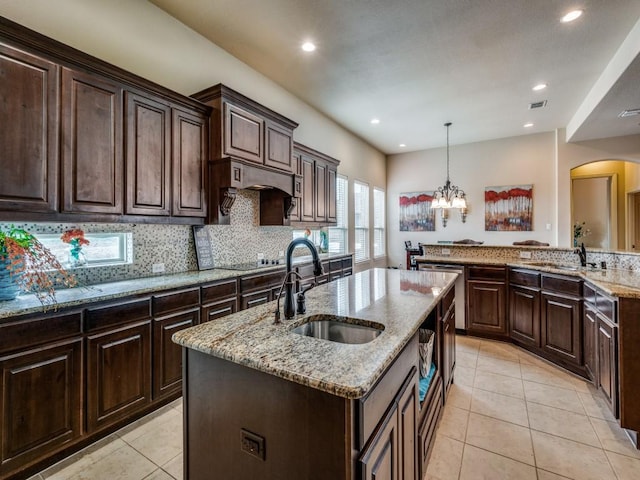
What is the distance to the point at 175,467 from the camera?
1810 mm

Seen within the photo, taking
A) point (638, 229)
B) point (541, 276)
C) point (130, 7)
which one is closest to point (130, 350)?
point (130, 7)

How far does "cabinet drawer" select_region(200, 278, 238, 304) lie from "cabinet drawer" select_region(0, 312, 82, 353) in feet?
2.95

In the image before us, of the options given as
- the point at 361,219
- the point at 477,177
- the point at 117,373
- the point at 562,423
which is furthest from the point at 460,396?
the point at 477,177

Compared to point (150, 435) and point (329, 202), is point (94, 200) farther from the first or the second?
point (329, 202)

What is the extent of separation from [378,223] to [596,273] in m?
4.70

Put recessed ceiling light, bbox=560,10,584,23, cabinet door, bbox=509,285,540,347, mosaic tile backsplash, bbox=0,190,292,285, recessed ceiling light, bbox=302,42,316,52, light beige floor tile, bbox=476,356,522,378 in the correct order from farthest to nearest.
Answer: cabinet door, bbox=509,285,540,347 → recessed ceiling light, bbox=302,42,316,52 → light beige floor tile, bbox=476,356,522,378 → recessed ceiling light, bbox=560,10,584,23 → mosaic tile backsplash, bbox=0,190,292,285

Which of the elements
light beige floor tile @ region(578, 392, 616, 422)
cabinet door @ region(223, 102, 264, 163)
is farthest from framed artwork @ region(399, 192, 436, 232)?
cabinet door @ region(223, 102, 264, 163)

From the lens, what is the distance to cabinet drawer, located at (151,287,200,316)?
2.26 meters

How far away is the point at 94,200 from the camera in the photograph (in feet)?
7.04

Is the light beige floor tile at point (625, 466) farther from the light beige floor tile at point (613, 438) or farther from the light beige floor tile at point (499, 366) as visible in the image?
the light beige floor tile at point (499, 366)

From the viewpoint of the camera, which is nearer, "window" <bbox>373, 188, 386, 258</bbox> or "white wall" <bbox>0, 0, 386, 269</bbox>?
"white wall" <bbox>0, 0, 386, 269</bbox>

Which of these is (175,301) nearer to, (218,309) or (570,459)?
(218,309)

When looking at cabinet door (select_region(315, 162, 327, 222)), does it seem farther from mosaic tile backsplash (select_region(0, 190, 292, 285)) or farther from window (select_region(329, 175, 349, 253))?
window (select_region(329, 175, 349, 253))

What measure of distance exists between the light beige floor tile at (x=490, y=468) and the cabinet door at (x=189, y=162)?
2817mm
